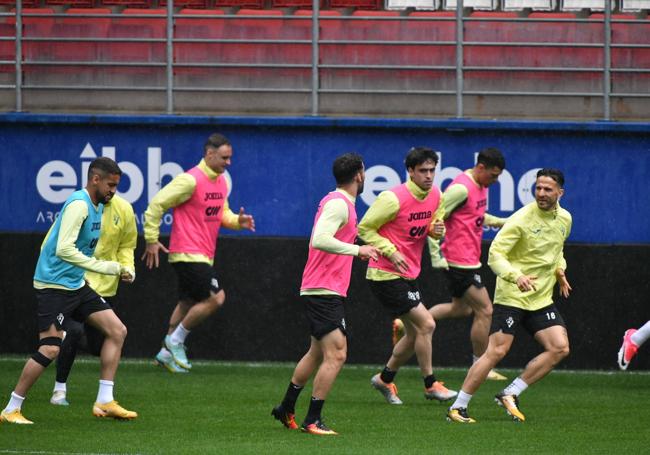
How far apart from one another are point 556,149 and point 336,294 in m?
5.37

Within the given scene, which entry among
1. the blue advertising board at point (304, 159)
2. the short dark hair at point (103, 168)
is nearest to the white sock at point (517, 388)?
the short dark hair at point (103, 168)

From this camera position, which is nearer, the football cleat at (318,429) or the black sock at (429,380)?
the football cleat at (318,429)

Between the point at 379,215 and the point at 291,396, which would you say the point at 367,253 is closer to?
the point at 291,396

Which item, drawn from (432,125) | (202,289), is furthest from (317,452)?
(432,125)

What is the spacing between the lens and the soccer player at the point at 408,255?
10578 millimetres

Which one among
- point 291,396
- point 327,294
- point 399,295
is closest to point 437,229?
point 399,295

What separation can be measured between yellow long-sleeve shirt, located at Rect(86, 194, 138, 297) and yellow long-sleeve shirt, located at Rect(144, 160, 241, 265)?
4.06 ft

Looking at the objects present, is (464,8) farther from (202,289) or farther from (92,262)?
(92,262)

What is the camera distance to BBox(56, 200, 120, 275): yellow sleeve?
29.9 feet

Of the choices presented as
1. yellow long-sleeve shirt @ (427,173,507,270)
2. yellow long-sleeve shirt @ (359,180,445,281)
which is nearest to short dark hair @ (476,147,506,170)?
yellow long-sleeve shirt @ (427,173,507,270)

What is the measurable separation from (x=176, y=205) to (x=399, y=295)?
3.00 meters

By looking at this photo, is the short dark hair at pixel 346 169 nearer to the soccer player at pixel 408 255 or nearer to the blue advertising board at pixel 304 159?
the soccer player at pixel 408 255

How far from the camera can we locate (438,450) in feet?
27.8

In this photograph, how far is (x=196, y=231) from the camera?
12.8 meters
